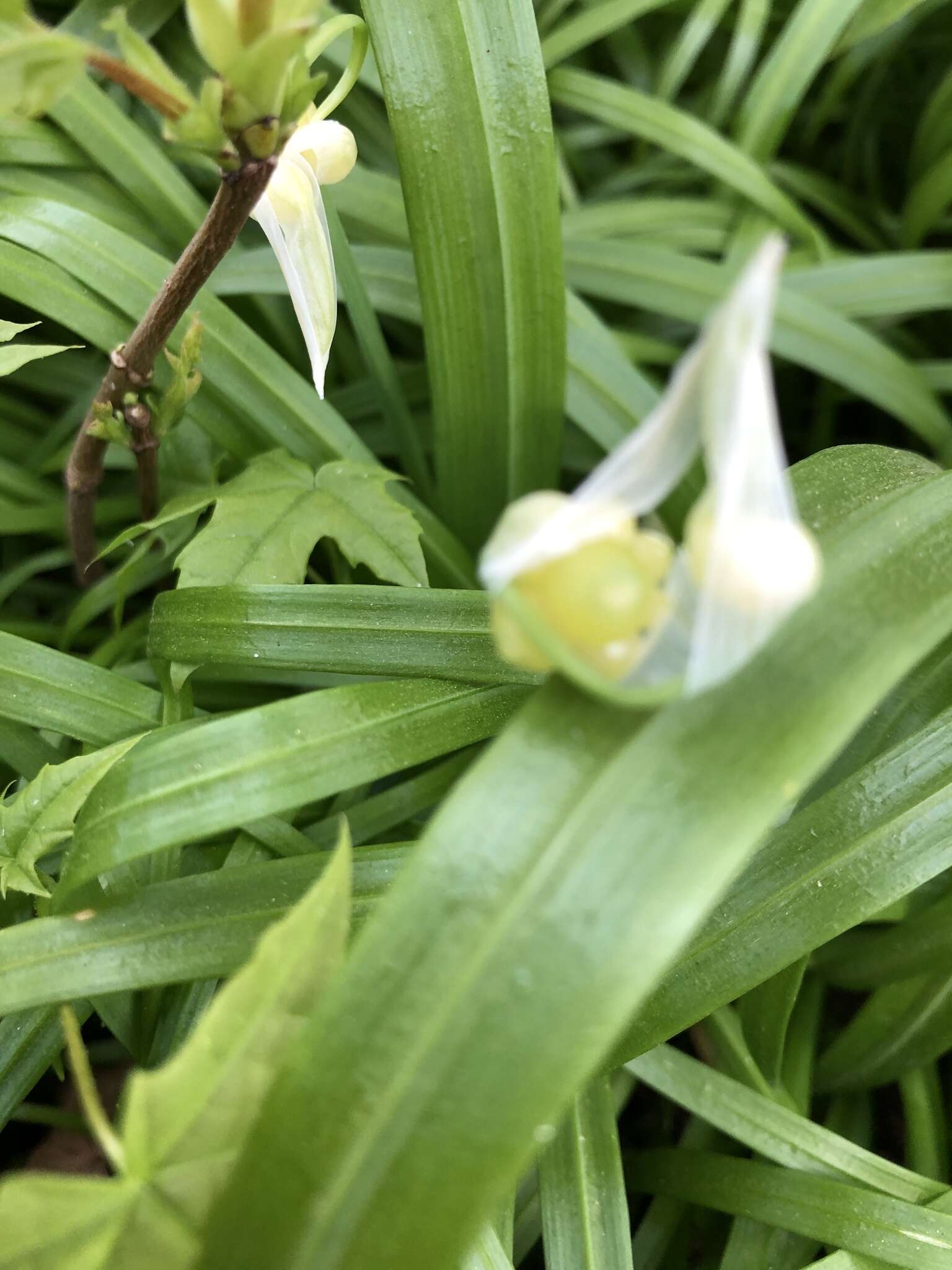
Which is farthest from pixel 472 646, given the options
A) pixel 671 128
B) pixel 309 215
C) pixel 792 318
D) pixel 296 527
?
pixel 671 128

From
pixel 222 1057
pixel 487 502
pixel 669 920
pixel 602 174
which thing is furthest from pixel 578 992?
pixel 602 174

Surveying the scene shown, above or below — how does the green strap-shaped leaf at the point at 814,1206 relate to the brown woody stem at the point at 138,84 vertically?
below

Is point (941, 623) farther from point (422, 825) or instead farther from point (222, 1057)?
point (422, 825)

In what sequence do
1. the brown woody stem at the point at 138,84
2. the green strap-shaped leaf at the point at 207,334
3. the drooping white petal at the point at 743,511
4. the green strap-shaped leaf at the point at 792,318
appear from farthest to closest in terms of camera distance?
the green strap-shaped leaf at the point at 792,318, the green strap-shaped leaf at the point at 207,334, the brown woody stem at the point at 138,84, the drooping white petal at the point at 743,511

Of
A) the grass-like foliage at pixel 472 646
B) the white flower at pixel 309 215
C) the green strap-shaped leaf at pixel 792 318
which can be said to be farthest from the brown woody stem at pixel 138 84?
the green strap-shaped leaf at pixel 792 318

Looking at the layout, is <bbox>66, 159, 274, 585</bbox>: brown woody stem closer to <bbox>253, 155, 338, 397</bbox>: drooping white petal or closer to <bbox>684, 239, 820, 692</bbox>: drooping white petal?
<bbox>253, 155, 338, 397</bbox>: drooping white petal

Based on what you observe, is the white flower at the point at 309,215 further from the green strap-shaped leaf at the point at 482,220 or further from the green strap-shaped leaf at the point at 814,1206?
the green strap-shaped leaf at the point at 814,1206

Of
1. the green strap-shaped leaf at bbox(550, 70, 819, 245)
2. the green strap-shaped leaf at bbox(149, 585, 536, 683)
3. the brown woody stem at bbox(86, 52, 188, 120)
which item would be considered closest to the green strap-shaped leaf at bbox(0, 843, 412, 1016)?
the green strap-shaped leaf at bbox(149, 585, 536, 683)
